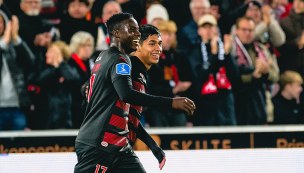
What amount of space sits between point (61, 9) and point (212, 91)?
2.81 m

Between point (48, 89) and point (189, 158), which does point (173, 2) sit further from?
point (189, 158)

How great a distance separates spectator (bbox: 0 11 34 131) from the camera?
5.65 m

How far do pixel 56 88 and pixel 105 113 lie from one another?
327 cm

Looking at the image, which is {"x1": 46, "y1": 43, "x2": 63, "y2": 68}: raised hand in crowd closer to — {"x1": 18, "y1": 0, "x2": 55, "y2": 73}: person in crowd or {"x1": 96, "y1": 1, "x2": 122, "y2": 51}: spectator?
{"x1": 18, "y1": 0, "x2": 55, "y2": 73}: person in crowd

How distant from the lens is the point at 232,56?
6.16 m

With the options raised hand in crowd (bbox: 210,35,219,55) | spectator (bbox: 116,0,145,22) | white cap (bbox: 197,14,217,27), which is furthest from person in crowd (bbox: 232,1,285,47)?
spectator (bbox: 116,0,145,22)

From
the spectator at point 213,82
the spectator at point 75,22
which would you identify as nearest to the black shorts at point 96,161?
the spectator at point 213,82

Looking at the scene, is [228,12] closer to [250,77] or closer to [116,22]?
[250,77]

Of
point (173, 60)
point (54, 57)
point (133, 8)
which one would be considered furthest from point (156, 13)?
point (54, 57)

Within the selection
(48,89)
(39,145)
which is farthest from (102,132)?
(48,89)

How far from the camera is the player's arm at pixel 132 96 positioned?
248cm

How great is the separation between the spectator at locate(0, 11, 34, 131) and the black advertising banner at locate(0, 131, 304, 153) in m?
0.70

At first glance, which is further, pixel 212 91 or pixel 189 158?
pixel 212 91

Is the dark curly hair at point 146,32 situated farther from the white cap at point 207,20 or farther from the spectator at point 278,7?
the spectator at point 278,7
